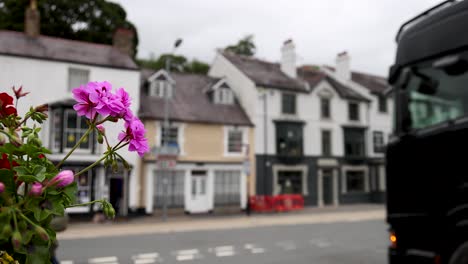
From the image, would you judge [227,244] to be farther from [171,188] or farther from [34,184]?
[171,188]

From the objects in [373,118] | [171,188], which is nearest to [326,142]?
[373,118]

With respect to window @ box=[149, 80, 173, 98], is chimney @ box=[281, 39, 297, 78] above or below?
above

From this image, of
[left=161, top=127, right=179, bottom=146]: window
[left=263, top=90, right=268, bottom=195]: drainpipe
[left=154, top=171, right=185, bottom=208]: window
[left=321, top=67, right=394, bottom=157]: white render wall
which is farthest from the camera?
[left=321, top=67, right=394, bottom=157]: white render wall

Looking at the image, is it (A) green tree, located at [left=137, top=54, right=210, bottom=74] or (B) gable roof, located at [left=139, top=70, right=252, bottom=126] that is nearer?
(B) gable roof, located at [left=139, top=70, right=252, bottom=126]

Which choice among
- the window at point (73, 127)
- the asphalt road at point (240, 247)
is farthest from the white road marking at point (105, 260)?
the window at point (73, 127)

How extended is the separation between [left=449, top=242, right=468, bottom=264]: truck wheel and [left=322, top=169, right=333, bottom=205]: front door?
28.1 m

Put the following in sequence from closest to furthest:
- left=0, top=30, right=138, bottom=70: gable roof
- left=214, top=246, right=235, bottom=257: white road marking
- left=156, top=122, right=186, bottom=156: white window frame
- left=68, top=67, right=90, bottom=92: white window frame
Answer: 1. left=214, top=246, right=235, bottom=257: white road marking
2. left=0, top=30, right=138, bottom=70: gable roof
3. left=68, top=67, right=90, bottom=92: white window frame
4. left=156, top=122, right=186, bottom=156: white window frame

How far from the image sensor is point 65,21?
34469mm

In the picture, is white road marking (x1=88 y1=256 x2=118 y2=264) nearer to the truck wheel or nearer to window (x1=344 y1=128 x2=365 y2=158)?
the truck wheel

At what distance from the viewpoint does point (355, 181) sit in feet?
110

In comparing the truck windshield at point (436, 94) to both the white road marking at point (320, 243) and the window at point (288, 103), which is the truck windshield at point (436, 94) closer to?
the white road marking at point (320, 243)

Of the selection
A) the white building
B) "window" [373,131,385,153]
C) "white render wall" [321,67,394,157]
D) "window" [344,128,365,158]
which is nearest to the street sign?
the white building

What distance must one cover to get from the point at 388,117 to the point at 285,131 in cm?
1091

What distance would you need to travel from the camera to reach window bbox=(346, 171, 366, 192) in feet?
108
